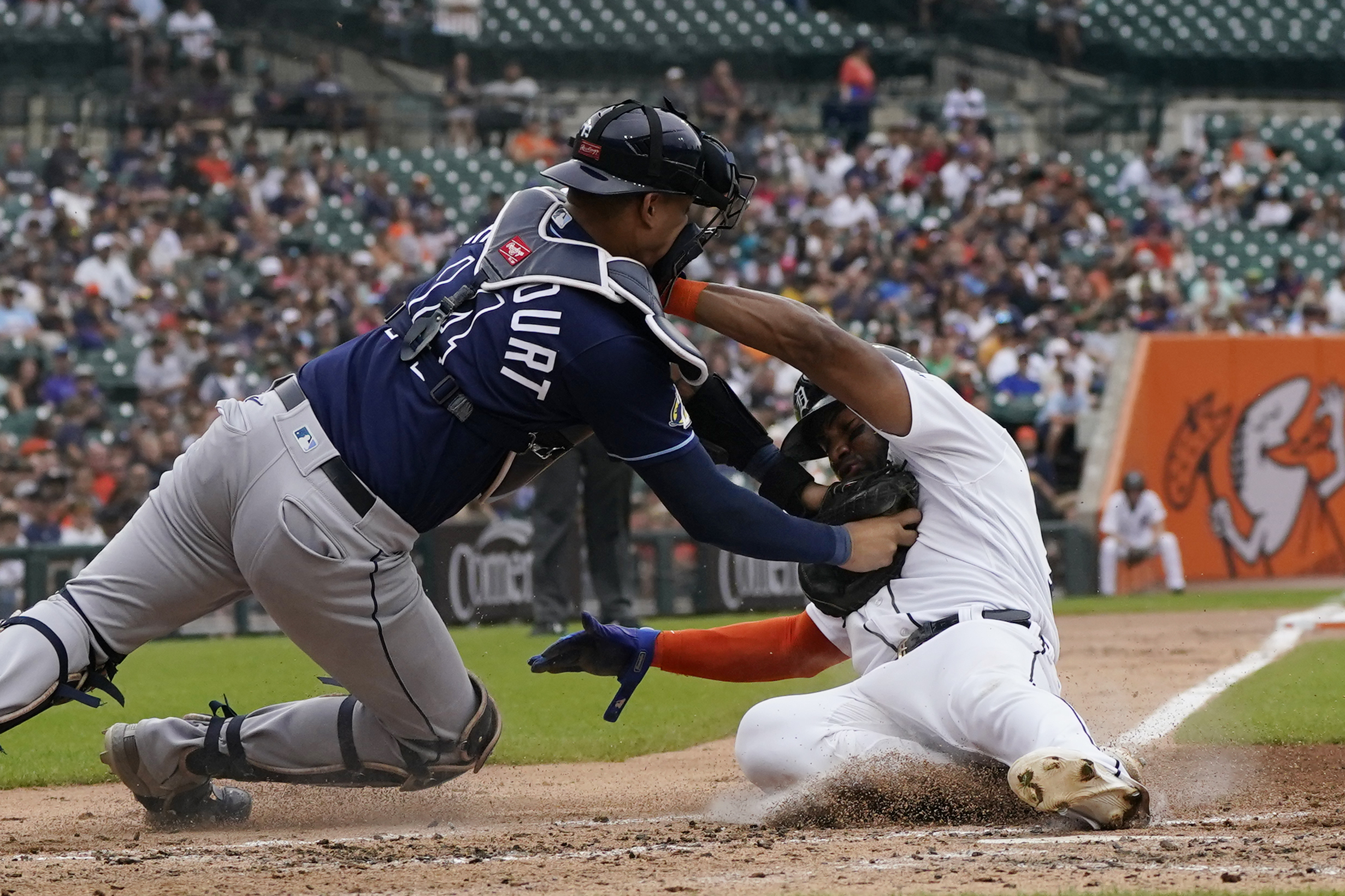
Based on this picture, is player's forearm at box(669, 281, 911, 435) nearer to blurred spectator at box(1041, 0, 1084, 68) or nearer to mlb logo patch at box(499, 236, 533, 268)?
mlb logo patch at box(499, 236, 533, 268)

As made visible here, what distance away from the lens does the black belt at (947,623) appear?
4.42 metres

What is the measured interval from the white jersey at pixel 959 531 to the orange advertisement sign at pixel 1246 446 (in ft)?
36.1

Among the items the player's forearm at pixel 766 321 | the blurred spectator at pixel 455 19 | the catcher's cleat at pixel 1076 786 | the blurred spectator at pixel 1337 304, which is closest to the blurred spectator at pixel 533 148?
the blurred spectator at pixel 455 19

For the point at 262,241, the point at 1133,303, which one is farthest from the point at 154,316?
the point at 1133,303

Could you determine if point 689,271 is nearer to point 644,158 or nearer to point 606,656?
point 606,656

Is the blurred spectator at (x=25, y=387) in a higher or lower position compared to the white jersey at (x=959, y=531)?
lower

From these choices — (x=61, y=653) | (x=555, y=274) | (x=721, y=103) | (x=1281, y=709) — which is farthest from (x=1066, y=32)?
(x=61, y=653)

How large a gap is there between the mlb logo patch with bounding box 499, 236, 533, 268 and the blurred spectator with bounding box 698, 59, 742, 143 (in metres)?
16.0

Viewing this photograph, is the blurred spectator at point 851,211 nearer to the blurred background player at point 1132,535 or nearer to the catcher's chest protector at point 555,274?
the blurred background player at point 1132,535

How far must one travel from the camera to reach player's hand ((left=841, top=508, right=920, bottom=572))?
436cm

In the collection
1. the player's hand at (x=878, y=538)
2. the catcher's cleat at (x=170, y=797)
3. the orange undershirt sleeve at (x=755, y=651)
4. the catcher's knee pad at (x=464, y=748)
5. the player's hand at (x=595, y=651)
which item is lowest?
the catcher's cleat at (x=170, y=797)

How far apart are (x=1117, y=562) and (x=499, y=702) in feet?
25.9

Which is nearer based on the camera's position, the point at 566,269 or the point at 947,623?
the point at 566,269

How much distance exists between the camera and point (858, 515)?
180 inches
